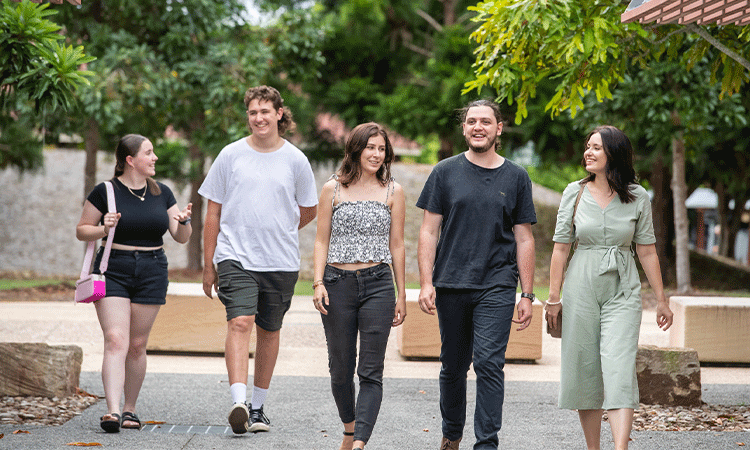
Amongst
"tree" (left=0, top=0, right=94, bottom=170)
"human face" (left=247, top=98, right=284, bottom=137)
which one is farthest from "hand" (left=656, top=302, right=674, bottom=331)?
"tree" (left=0, top=0, right=94, bottom=170)

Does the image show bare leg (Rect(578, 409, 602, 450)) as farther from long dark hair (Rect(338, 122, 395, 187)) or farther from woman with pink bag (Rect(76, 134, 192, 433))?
woman with pink bag (Rect(76, 134, 192, 433))

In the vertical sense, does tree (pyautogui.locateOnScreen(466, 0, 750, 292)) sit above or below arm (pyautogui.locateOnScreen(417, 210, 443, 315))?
above

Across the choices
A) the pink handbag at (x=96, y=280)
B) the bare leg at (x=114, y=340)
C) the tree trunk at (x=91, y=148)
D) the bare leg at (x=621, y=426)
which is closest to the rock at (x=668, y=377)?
the bare leg at (x=621, y=426)

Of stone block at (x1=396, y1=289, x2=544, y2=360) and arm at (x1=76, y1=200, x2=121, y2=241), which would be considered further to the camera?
stone block at (x1=396, y1=289, x2=544, y2=360)

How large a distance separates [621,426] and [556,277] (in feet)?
2.81

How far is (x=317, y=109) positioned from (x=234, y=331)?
1920 centimetres

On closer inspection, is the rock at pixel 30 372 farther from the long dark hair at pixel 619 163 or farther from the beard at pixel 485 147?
the long dark hair at pixel 619 163

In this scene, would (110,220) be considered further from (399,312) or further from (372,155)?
(399,312)

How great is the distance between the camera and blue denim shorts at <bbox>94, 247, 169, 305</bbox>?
5469 mm

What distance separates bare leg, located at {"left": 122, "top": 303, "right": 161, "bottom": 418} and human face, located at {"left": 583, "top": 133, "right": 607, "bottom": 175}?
2.96 m

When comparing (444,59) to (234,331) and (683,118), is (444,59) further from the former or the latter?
(234,331)

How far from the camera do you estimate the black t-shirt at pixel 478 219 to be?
180 inches

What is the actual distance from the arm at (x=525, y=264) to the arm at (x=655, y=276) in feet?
1.92

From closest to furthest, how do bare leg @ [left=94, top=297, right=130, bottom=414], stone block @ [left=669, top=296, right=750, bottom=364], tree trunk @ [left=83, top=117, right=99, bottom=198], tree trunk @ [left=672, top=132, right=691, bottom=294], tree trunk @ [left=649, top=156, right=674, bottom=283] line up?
bare leg @ [left=94, top=297, right=130, bottom=414] < stone block @ [left=669, top=296, right=750, bottom=364] < tree trunk @ [left=672, top=132, right=691, bottom=294] < tree trunk @ [left=83, top=117, right=99, bottom=198] < tree trunk @ [left=649, top=156, right=674, bottom=283]
